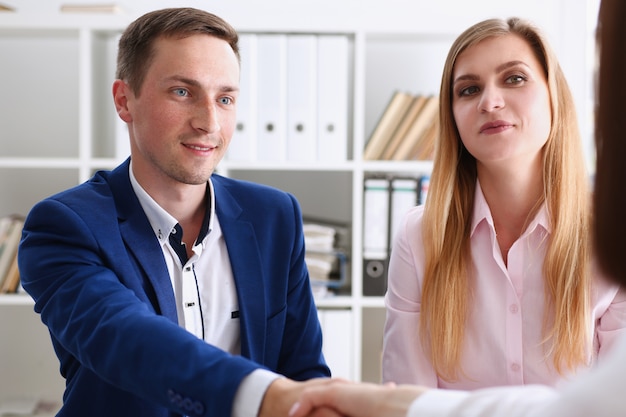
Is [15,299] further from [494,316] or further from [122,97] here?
[494,316]

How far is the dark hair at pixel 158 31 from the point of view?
1554mm

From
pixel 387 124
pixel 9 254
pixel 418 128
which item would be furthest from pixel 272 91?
pixel 9 254

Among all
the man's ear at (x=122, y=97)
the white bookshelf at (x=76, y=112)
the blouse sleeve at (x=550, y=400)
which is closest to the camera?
the blouse sleeve at (x=550, y=400)

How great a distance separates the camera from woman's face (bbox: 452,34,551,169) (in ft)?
5.52

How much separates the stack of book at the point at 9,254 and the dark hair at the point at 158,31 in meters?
1.56

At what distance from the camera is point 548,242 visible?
1.70m

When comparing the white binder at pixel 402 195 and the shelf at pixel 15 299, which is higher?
the white binder at pixel 402 195

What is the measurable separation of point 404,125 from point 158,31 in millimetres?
1550

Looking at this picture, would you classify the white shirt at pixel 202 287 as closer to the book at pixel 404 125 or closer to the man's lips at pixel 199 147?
the man's lips at pixel 199 147

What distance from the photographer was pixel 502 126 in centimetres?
168

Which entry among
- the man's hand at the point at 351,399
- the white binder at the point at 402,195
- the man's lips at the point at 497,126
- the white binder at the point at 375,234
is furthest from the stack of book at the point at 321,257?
the man's hand at the point at 351,399

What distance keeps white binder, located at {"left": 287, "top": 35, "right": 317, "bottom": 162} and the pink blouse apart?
1177mm

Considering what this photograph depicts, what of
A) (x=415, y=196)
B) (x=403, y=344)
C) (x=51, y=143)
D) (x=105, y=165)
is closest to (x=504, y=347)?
(x=403, y=344)

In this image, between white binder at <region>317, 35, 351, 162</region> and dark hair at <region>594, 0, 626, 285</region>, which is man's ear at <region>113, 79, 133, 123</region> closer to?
dark hair at <region>594, 0, 626, 285</region>
